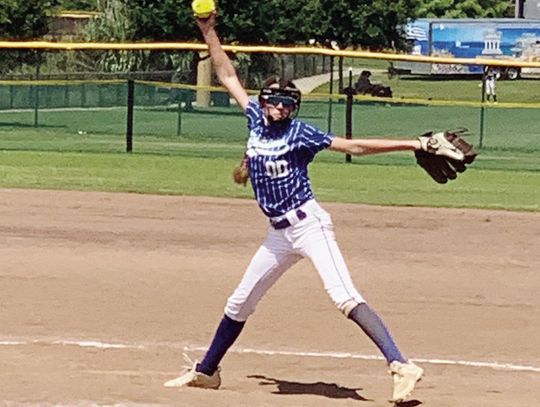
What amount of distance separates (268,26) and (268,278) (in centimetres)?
3340

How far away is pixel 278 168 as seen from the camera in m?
6.83

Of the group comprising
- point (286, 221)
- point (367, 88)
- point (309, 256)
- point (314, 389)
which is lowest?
point (314, 389)

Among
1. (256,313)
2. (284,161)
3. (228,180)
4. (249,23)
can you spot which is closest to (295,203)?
(284,161)

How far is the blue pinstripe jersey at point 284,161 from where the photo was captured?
683 cm

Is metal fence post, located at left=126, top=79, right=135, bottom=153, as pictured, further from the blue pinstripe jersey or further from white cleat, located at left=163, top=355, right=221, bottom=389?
the blue pinstripe jersey

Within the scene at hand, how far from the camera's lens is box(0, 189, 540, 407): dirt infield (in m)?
7.24

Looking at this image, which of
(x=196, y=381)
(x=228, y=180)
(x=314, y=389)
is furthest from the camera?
(x=228, y=180)

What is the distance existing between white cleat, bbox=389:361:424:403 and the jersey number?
110 cm

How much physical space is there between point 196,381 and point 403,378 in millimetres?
1170

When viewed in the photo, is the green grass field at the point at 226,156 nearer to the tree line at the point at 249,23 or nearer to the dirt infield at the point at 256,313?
the dirt infield at the point at 256,313

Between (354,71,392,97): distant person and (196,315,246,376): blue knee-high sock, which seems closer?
(196,315,246,376): blue knee-high sock

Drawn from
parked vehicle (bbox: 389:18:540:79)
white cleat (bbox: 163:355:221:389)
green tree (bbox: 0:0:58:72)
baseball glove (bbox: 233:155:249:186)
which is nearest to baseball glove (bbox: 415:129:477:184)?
baseball glove (bbox: 233:155:249:186)

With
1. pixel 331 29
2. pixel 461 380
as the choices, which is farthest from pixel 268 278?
pixel 331 29

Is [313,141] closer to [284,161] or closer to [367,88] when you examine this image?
[284,161]
